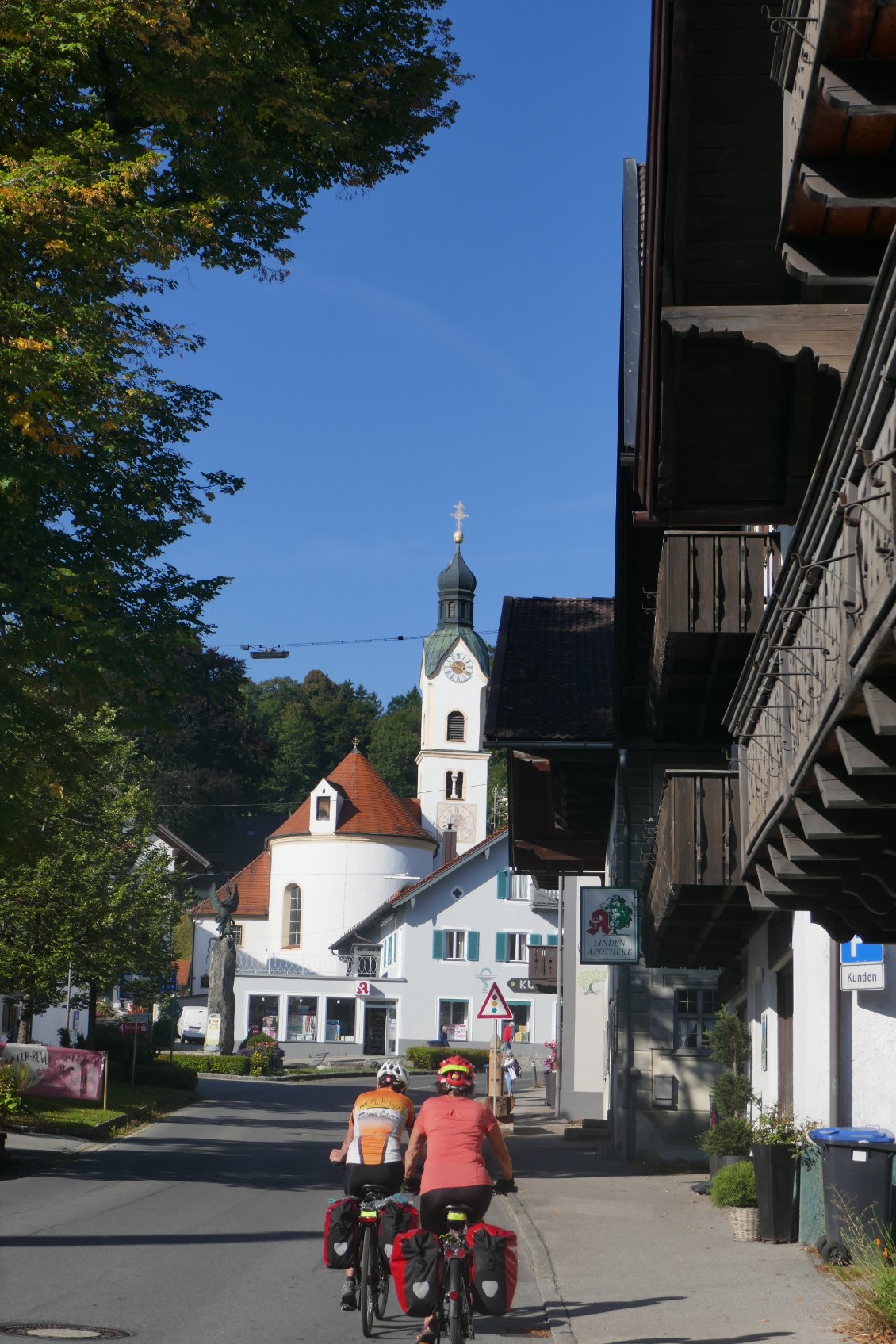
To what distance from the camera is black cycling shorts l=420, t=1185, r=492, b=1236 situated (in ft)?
24.9

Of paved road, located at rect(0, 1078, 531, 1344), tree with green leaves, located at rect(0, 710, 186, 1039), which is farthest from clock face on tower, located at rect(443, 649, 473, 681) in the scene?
paved road, located at rect(0, 1078, 531, 1344)

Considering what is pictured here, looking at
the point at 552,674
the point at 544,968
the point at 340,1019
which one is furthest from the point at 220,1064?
the point at 552,674

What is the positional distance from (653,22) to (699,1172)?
16.6m

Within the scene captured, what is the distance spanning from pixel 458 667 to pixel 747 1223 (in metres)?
76.8

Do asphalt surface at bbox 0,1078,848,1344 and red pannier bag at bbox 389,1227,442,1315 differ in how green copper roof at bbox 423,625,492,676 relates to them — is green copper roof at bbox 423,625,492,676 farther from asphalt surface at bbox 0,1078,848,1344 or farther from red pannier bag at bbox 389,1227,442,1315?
red pannier bag at bbox 389,1227,442,1315

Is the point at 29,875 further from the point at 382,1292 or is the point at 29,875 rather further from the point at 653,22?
the point at 653,22

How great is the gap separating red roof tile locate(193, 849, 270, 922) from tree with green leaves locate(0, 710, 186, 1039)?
49653mm

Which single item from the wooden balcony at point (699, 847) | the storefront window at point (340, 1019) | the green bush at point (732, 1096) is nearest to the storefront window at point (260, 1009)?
the storefront window at point (340, 1019)

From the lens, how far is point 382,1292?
9.07 meters

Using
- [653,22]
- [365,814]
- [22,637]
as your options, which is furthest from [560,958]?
[365,814]

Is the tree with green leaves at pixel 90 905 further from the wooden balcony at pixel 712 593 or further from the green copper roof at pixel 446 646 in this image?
the green copper roof at pixel 446 646

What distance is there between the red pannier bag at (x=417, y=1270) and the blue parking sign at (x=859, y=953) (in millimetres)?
Result: 4988

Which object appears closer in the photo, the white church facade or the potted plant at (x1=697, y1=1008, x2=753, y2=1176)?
the potted plant at (x1=697, y1=1008, x2=753, y2=1176)

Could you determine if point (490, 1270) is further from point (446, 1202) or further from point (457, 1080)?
point (457, 1080)
